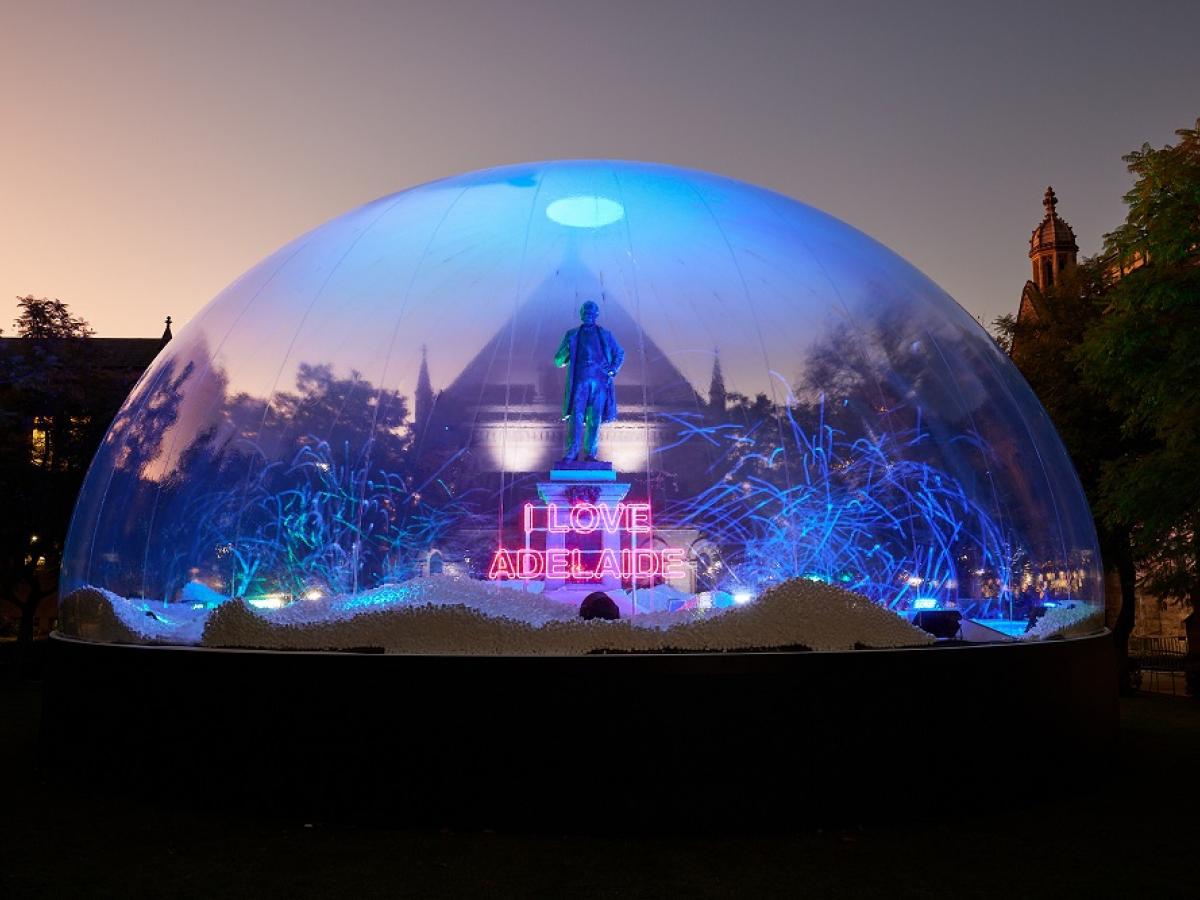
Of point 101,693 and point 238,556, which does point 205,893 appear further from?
point 238,556

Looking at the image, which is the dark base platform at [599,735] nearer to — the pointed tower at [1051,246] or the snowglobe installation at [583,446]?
the snowglobe installation at [583,446]

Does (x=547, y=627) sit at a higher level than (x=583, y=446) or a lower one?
lower

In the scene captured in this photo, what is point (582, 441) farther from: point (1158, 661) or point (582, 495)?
point (1158, 661)

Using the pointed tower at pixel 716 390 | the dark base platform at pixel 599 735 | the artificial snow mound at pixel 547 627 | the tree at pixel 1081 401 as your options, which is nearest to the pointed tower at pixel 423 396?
the artificial snow mound at pixel 547 627

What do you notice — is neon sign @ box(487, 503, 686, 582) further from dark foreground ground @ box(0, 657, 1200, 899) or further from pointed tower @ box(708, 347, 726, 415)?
dark foreground ground @ box(0, 657, 1200, 899)

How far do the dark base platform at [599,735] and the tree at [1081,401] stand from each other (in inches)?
645

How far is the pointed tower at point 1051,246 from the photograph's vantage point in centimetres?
6031

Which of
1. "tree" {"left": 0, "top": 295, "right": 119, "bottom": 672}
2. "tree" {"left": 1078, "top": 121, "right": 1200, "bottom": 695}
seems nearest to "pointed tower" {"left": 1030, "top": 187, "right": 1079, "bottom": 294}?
"tree" {"left": 1078, "top": 121, "right": 1200, "bottom": 695}

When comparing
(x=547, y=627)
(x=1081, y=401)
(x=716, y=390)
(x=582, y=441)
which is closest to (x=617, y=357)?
(x=582, y=441)

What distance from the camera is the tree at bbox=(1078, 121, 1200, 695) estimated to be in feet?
58.2

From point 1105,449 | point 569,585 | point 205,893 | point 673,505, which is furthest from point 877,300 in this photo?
point 1105,449

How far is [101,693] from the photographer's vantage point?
10.9 meters

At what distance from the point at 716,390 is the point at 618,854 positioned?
5.68m

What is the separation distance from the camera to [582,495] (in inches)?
477
